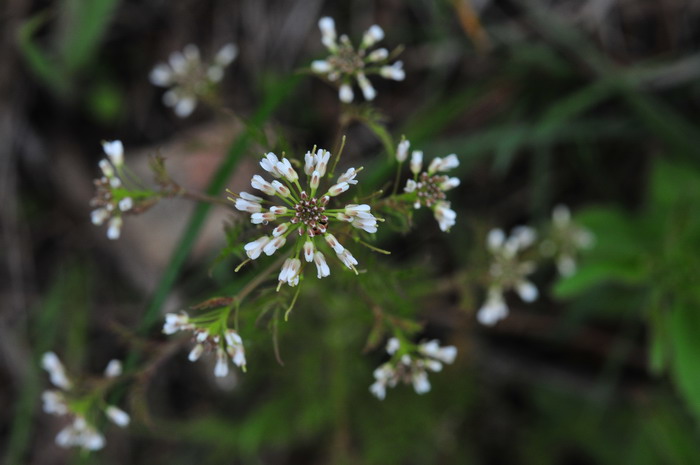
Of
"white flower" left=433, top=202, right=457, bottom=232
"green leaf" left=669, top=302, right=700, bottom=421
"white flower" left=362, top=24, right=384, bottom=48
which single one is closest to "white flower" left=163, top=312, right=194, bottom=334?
"white flower" left=433, top=202, right=457, bottom=232

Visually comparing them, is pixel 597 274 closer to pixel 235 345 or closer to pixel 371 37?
pixel 371 37

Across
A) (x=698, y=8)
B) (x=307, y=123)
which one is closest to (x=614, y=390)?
(x=698, y=8)

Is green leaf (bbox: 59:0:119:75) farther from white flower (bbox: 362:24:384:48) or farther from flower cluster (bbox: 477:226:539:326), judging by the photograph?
flower cluster (bbox: 477:226:539:326)

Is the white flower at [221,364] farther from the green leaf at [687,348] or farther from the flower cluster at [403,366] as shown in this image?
the green leaf at [687,348]

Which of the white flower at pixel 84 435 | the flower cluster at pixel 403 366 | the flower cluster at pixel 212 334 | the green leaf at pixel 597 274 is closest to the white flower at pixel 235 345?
the flower cluster at pixel 212 334

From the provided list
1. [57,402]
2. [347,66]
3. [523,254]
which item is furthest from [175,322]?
[523,254]

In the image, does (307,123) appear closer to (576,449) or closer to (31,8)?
(31,8)
